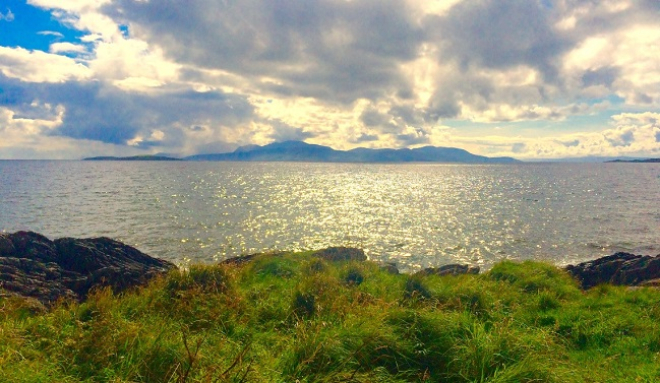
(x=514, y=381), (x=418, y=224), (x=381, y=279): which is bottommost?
(x=418, y=224)

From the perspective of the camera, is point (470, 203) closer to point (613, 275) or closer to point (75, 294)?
point (613, 275)

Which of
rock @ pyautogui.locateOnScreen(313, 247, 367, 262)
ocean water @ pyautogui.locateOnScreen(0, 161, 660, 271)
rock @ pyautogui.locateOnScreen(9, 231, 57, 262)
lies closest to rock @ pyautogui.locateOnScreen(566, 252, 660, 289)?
ocean water @ pyautogui.locateOnScreen(0, 161, 660, 271)

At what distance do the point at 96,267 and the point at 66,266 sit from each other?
1.55m

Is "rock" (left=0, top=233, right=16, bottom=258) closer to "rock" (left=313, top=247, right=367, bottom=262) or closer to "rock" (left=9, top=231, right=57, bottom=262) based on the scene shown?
"rock" (left=9, top=231, right=57, bottom=262)

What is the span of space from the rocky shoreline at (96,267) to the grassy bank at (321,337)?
5439 millimetres

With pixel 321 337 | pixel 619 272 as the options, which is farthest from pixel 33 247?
pixel 619 272

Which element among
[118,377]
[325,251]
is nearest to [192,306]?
[118,377]

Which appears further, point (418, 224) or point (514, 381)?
point (418, 224)

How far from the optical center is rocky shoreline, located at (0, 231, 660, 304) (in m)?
15.5

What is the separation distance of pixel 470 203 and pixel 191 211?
46374mm

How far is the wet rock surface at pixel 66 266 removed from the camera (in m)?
14.8

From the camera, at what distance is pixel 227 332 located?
8.12m

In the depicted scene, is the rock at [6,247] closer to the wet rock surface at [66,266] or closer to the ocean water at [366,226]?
the wet rock surface at [66,266]

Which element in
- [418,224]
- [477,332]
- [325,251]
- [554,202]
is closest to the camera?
[477,332]
